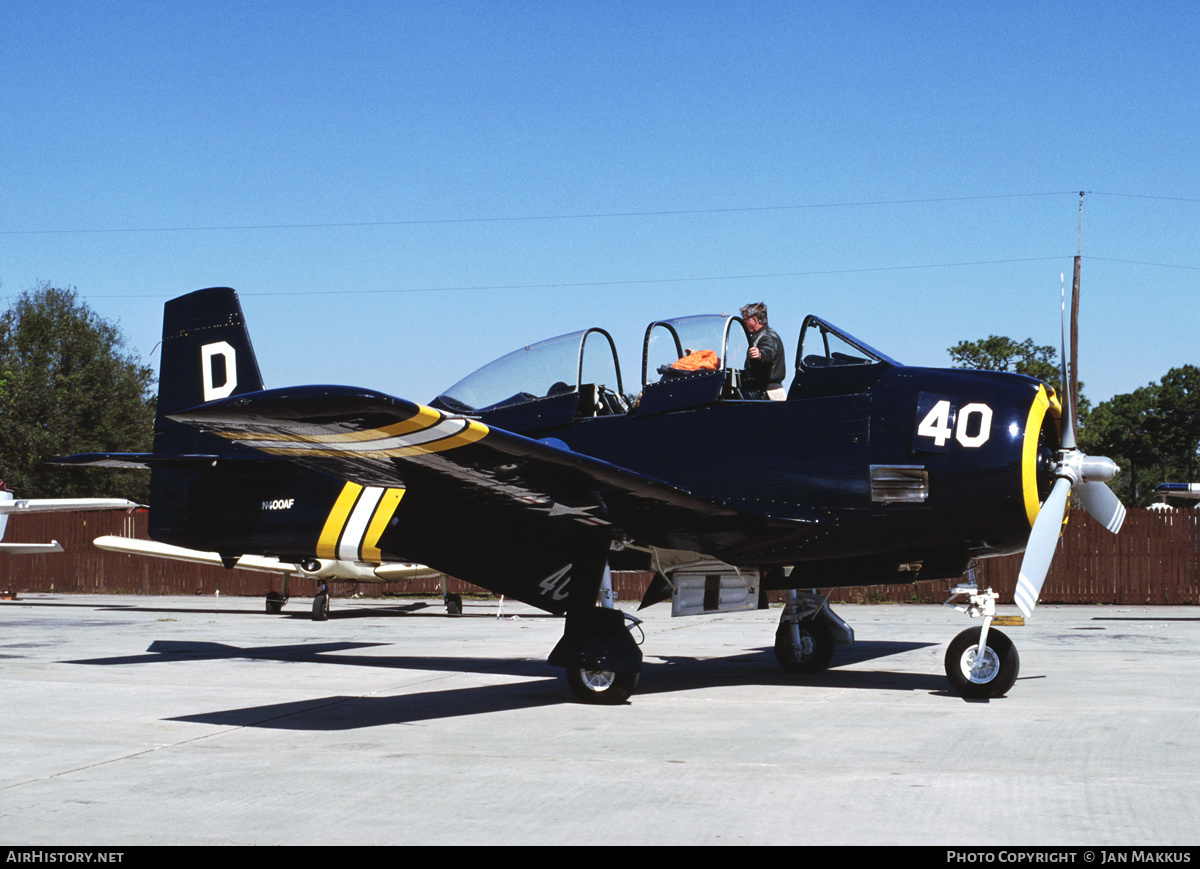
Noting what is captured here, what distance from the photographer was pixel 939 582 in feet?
74.7

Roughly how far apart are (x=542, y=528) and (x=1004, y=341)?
51005 millimetres

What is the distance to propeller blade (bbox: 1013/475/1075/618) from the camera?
25.0 ft

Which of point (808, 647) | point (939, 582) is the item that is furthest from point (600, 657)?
point (939, 582)

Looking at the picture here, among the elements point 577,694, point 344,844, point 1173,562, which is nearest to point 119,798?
point 344,844

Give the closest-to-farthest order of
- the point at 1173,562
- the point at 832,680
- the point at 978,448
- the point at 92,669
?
1. the point at 978,448
2. the point at 832,680
3. the point at 92,669
4. the point at 1173,562

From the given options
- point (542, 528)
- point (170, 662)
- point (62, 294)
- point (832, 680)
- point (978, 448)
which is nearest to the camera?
point (978, 448)

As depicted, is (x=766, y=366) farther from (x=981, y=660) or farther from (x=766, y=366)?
(x=981, y=660)

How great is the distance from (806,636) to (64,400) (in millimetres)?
47902

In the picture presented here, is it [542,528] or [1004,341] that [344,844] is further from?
[1004,341]

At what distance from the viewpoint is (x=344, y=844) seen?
4.10 metres

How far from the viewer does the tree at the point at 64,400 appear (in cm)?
4834

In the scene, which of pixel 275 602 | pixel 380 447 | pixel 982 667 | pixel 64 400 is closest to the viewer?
pixel 380 447

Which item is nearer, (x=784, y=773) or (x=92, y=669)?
(x=784, y=773)

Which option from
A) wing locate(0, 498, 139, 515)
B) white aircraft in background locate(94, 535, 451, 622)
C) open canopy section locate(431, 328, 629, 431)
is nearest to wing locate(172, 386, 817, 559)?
open canopy section locate(431, 328, 629, 431)
